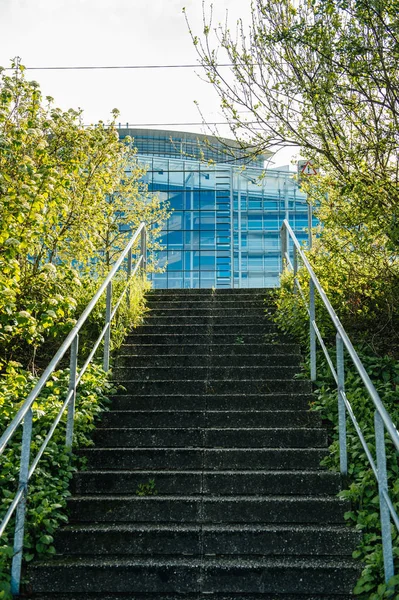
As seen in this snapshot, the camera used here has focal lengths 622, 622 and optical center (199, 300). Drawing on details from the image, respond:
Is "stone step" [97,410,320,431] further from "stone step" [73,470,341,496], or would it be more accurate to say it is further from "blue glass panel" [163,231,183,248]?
"blue glass panel" [163,231,183,248]

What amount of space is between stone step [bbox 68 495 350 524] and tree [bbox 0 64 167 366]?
4.91 ft

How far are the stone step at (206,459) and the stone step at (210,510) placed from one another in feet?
1.41

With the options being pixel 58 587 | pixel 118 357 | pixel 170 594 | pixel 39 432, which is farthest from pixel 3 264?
pixel 170 594

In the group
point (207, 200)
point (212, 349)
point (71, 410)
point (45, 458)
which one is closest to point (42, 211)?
point (71, 410)

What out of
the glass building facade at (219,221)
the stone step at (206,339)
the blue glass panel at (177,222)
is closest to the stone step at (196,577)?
the stone step at (206,339)

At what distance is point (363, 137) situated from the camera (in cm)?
613

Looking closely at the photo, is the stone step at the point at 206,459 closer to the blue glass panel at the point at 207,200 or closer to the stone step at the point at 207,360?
the stone step at the point at 207,360

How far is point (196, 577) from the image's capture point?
3418 millimetres

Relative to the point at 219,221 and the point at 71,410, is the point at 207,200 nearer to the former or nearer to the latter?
the point at 219,221

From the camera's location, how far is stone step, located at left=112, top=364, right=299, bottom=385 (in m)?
5.67

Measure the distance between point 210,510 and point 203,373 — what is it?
6.19ft

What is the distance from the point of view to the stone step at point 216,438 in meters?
4.66

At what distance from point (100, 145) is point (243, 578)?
5.17m

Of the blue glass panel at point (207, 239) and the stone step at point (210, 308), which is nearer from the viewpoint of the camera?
the stone step at point (210, 308)
